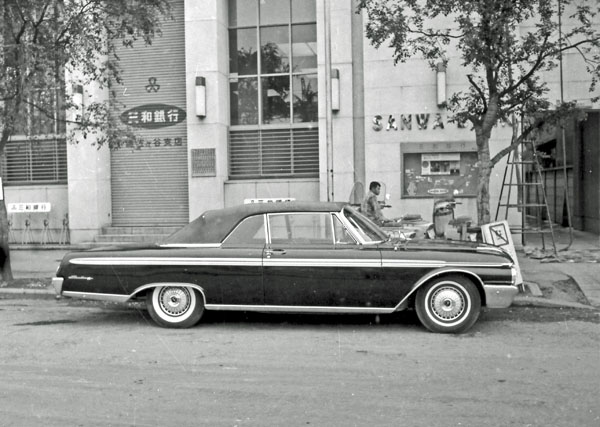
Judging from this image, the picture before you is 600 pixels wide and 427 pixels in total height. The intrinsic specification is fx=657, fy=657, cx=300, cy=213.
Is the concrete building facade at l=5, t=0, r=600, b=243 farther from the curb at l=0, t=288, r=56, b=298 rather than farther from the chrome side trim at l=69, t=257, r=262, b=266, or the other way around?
the chrome side trim at l=69, t=257, r=262, b=266

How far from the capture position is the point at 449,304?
7.04 m

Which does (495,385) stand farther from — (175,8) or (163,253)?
(175,8)

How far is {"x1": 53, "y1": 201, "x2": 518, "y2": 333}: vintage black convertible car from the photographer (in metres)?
6.96

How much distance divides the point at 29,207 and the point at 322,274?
38.2 feet

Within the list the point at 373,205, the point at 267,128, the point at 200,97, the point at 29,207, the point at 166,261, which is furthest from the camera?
the point at 29,207

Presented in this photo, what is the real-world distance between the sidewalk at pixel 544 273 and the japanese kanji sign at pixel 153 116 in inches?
133

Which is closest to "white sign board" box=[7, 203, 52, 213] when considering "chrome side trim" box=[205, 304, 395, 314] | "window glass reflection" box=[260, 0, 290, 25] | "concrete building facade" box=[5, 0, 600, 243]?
"concrete building facade" box=[5, 0, 600, 243]

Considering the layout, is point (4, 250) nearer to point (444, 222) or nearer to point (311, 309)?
point (311, 309)

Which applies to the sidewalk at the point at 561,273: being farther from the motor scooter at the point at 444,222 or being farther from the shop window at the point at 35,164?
the shop window at the point at 35,164

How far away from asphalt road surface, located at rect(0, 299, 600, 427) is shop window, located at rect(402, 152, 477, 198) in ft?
21.0

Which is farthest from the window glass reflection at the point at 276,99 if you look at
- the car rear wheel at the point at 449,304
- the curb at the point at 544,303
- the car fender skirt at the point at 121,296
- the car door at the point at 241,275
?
the car rear wheel at the point at 449,304

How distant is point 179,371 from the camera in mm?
5613

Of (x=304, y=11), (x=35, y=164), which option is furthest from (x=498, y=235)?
(x=35, y=164)

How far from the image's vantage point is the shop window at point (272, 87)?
15508mm
